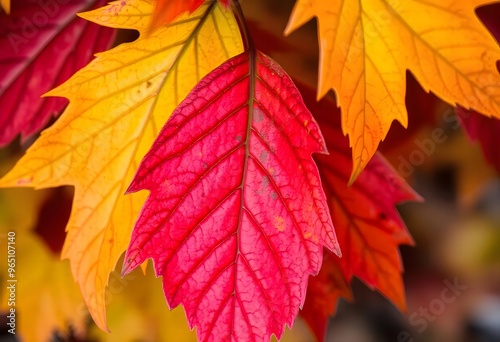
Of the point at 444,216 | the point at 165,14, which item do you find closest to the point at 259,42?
the point at 165,14

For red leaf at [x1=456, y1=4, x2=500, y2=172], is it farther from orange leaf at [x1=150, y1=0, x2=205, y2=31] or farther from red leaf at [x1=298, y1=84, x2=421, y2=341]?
orange leaf at [x1=150, y1=0, x2=205, y2=31]

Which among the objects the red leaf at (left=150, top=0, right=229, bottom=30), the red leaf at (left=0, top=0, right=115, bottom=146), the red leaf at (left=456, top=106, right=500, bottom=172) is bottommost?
the red leaf at (left=456, top=106, right=500, bottom=172)

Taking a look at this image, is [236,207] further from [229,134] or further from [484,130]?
[484,130]

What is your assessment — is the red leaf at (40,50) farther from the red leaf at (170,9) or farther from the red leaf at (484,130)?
the red leaf at (484,130)

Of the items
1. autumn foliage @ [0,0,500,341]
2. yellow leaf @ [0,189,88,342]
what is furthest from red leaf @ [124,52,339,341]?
yellow leaf @ [0,189,88,342]

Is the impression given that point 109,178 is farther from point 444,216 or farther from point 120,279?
point 444,216

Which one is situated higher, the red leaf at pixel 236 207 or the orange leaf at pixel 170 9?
the orange leaf at pixel 170 9

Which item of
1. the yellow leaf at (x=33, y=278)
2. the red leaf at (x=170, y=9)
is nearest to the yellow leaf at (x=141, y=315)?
the yellow leaf at (x=33, y=278)
